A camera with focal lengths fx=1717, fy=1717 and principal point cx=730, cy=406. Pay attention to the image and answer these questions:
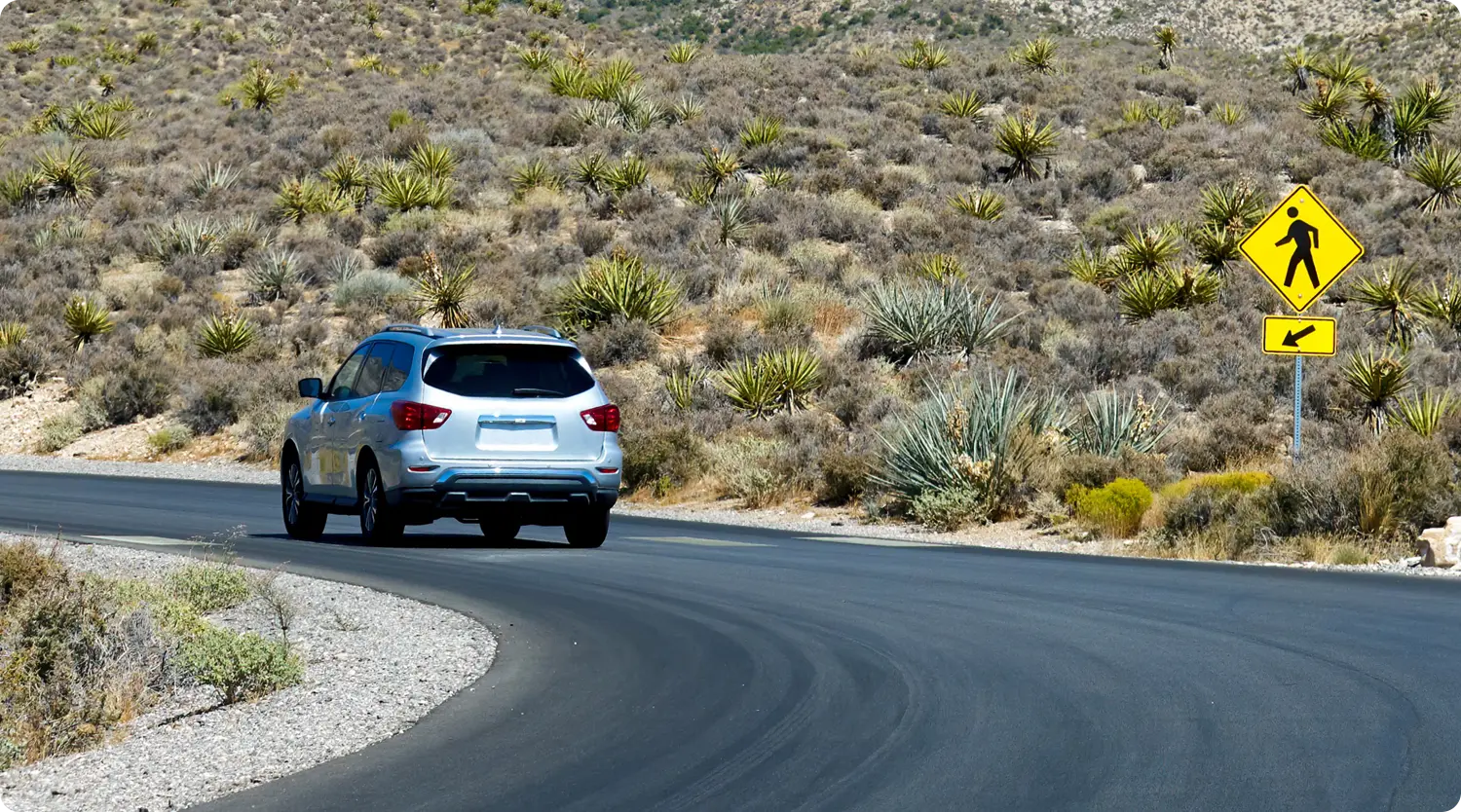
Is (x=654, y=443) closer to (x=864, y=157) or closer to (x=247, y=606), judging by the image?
(x=247, y=606)

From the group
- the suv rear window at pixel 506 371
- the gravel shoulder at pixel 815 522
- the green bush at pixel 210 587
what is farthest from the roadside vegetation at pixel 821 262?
the green bush at pixel 210 587

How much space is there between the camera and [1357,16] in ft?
352

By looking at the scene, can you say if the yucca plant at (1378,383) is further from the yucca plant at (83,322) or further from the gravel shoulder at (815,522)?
the yucca plant at (83,322)

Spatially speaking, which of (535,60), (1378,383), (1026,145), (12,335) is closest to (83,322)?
(12,335)

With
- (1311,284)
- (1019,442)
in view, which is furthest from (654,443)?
(1311,284)

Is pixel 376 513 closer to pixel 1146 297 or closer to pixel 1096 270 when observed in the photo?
pixel 1146 297

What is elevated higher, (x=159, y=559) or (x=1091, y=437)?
(x=1091, y=437)

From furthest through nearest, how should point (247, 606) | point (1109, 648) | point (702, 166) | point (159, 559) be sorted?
point (702, 166)
point (159, 559)
point (247, 606)
point (1109, 648)

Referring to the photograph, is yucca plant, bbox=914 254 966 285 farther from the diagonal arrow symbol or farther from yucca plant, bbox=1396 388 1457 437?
the diagonal arrow symbol

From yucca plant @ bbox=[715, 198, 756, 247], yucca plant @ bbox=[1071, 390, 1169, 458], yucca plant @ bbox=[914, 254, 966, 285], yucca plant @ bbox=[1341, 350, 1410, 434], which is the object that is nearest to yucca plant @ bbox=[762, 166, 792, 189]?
yucca plant @ bbox=[715, 198, 756, 247]

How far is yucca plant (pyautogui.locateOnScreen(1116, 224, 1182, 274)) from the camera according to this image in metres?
35.3

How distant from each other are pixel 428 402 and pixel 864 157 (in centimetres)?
3552

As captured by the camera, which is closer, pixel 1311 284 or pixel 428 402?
pixel 428 402

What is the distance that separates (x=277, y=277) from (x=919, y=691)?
33.6 m
